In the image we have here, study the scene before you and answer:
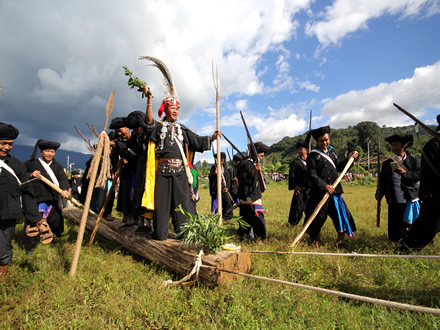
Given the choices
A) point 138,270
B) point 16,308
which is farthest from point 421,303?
point 16,308

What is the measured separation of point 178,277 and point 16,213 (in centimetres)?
267

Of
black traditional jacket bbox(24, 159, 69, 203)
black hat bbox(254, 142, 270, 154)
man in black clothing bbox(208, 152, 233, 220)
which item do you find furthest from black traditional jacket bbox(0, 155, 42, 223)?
man in black clothing bbox(208, 152, 233, 220)

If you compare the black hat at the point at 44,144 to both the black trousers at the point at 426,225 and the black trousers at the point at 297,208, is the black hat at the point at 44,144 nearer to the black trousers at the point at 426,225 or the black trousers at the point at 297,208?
the black trousers at the point at 297,208

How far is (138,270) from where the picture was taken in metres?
3.58

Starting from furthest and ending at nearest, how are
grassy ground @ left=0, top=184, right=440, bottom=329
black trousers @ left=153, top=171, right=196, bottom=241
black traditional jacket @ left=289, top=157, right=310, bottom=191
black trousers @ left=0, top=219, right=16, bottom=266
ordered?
black traditional jacket @ left=289, top=157, right=310, bottom=191 → black trousers @ left=153, top=171, right=196, bottom=241 → black trousers @ left=0, top=219, right=16, bottom=266 → grassy ground @ left=0, top=184, right=440, bottom=329

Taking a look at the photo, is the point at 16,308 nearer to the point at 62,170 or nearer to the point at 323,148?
the point at 62,170

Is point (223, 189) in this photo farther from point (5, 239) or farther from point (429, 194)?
point (5, 239)

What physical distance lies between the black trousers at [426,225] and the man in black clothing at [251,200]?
2.47 metres

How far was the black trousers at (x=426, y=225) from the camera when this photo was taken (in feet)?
10.4

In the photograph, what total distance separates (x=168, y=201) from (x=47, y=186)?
Result: 339cm

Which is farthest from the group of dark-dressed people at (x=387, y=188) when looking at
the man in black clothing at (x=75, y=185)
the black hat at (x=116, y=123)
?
the man in black clothing at (x=75, y=185)

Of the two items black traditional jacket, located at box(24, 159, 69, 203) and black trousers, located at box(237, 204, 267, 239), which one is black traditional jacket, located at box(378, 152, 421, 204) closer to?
black trousers, located at box(237, 204, 267, 239)

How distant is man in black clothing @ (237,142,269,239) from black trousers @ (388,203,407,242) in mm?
2494

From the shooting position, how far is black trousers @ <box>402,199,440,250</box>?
3178mm
